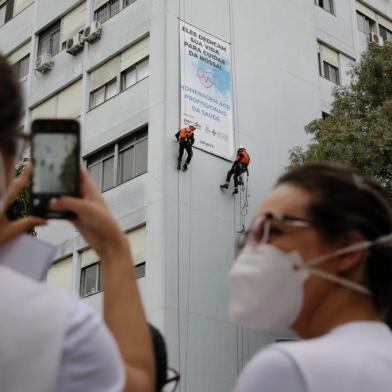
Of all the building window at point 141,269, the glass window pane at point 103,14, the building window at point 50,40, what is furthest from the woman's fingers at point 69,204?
the building window at point 50,40

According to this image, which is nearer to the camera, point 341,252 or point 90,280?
point 341,252

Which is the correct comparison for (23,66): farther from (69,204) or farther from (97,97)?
(69,204)

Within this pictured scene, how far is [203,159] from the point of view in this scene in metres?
18.0

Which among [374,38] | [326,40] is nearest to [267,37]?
[326,40]

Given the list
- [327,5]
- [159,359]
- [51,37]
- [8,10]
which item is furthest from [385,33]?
[159,359]

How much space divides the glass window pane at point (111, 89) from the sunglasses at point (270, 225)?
1791cm

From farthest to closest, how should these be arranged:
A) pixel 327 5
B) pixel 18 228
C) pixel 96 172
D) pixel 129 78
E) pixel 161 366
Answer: pixel 327 5
pixel 129 78
pixel 96 172
pixel 161 366
pixel 18 228

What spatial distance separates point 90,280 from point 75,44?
707 centimetres

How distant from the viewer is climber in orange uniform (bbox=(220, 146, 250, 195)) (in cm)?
1780

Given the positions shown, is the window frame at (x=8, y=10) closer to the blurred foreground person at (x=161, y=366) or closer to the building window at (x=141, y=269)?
the building window at (x=141, y=269)

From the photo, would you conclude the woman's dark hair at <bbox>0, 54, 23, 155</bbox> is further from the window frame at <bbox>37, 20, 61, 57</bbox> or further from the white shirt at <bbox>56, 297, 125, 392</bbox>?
the window frame at <bbox>37, 20, 61, 57</bbox>

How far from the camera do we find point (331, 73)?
23.1 m

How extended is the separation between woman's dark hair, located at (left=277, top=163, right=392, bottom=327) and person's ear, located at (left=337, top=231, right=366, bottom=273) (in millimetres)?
16

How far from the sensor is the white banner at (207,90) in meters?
18.3
